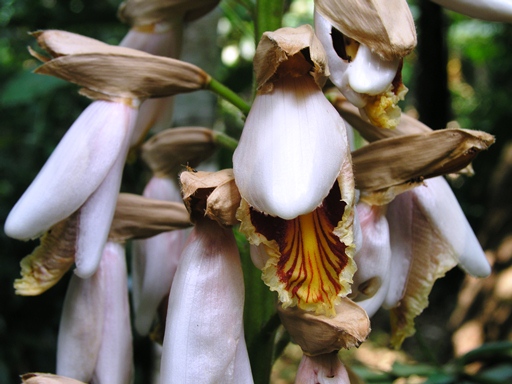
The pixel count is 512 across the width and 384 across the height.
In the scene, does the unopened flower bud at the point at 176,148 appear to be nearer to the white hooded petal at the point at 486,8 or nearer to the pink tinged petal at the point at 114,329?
the pink tinged petal at the point at 114,329

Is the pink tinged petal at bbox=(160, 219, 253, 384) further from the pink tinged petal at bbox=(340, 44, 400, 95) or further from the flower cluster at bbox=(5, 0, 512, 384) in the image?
the pink tinged petal at bbox=(340, 44, 400, 95)

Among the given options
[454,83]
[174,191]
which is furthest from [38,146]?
[454,83]

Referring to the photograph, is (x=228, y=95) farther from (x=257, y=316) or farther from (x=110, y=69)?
(x=257, y=316)

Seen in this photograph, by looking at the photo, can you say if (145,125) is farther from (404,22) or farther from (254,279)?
(404,22)

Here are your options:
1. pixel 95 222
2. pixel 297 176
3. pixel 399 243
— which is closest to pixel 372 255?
pixel 399 243

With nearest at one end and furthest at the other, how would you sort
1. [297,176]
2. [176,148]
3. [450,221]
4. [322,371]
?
[297,176] < [322,371] < [450,221] < [176,148]
